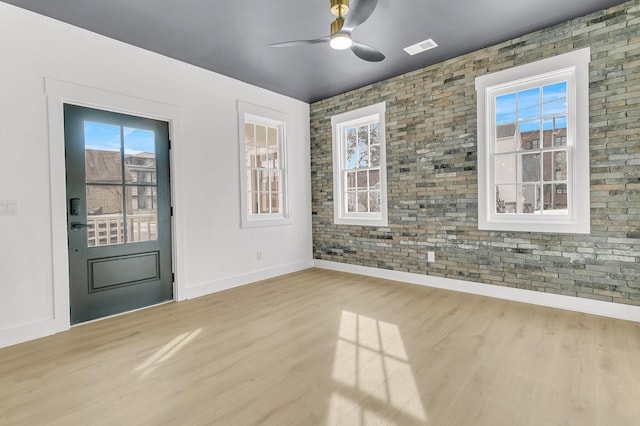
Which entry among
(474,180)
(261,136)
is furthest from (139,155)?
(474,180)

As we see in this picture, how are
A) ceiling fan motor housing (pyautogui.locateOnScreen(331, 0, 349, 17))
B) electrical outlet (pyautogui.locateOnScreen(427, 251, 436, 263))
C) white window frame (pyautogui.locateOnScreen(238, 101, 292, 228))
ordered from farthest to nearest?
1. white window frame (pyautogui.locateOnScreen(238, 101, 292, 228))
2. electrical outlet (pyautogui.locateOnScreen(427, 251, 436, 263))
3. ceiling fan motor housing (pyautogui.locateOnScreen(331, 0, 349, 17))

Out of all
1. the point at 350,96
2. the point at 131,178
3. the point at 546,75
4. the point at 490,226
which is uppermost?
the point at 350,96

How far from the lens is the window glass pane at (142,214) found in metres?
3.53

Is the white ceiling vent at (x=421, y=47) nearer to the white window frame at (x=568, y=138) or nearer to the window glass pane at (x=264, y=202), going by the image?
the white window frame at (x=568, y=138)

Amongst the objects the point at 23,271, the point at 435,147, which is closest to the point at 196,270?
the point at 23,271

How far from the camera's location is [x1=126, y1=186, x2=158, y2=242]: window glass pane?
3.53 meters

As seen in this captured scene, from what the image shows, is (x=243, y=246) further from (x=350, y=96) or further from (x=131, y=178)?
(x=350, y=96)

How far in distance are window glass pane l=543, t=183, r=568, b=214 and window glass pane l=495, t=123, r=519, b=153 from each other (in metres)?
0.57

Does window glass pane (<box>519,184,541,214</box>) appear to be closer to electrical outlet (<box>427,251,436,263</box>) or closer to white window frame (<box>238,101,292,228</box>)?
electrical outlet (<box>427,251,436,263</box>)

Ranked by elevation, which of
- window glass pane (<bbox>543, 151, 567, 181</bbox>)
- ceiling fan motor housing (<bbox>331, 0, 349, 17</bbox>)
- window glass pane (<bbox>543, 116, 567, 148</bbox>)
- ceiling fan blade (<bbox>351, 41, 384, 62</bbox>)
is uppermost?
ceiling fan motor housing (<bbox>331, 0, 349, 17</bbox>)

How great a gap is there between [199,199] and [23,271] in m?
1.79

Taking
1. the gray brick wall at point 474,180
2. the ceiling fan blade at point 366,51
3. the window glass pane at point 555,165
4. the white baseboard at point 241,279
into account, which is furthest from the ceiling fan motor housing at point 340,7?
the white baseboard at point 241,279

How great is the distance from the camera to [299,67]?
4145 mm

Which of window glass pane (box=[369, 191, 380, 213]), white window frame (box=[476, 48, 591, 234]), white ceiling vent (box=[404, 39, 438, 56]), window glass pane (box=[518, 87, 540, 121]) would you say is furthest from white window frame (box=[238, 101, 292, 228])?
window glass pane (box=[518, 87, 540, 121])
